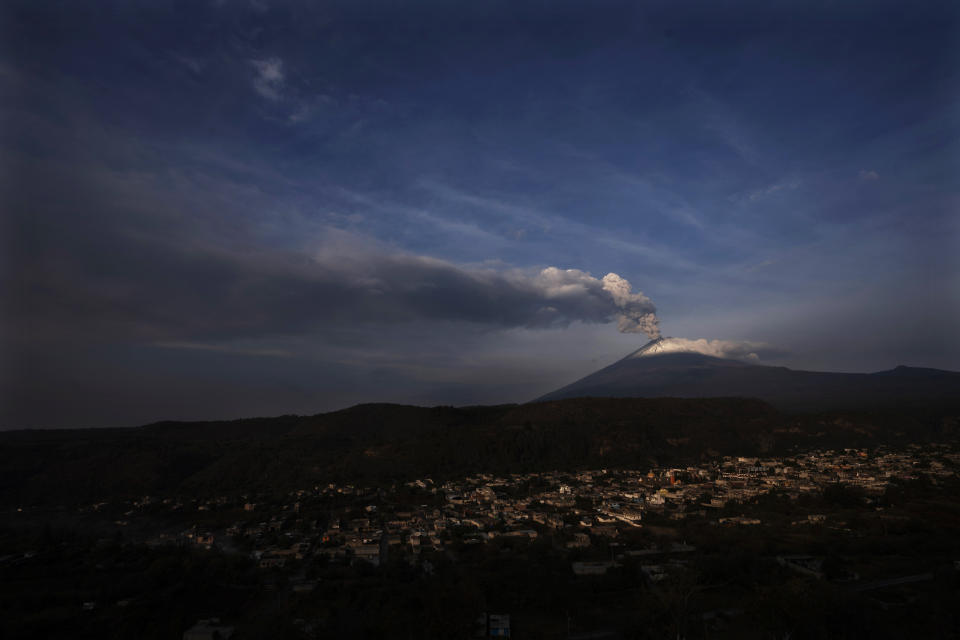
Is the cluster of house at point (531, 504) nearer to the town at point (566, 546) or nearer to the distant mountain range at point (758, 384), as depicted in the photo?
the town at point (566, 546)

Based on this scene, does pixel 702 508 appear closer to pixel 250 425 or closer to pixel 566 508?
pixel 566 508

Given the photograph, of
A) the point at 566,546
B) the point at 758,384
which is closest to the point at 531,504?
the point at 566,546

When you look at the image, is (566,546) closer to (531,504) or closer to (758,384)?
(531,504)

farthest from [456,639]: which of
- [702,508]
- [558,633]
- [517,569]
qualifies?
[702,508]

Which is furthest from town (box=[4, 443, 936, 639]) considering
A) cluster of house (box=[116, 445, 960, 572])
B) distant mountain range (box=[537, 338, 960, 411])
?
distant mountain range (box=[537, 338, 960, 411])

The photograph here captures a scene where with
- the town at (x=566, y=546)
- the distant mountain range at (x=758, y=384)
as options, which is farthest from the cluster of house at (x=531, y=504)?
the distant mountain range at (x=758, y=384)
